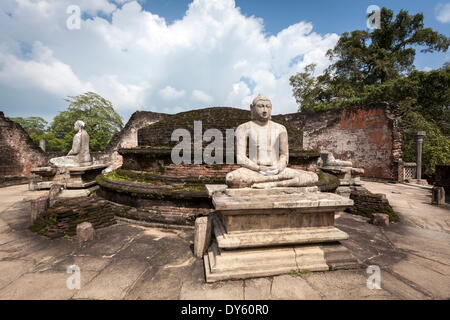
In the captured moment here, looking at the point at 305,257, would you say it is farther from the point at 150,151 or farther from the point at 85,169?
the point at 85,169

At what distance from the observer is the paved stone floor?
1931 millimetres

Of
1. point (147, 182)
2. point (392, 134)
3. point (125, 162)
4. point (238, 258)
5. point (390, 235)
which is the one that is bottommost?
point (390, 235)

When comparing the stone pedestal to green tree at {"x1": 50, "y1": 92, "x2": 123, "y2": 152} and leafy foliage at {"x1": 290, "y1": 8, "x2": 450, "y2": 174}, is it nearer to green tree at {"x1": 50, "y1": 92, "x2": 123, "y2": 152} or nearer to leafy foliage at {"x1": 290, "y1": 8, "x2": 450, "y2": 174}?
leafy foliage at {"x1": 290, "y1": 8, "x2": 450, "y2": 174}

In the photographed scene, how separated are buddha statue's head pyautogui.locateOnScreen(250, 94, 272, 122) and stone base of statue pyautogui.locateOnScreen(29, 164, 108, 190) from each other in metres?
5.33

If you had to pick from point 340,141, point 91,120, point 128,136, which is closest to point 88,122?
point 91,120

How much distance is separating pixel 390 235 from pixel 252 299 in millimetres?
3141

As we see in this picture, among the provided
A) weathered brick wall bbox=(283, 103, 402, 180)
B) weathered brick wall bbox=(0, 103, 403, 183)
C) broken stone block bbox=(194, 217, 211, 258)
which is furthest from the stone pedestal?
broken stone block bbox=(194, 217, 211, 258)

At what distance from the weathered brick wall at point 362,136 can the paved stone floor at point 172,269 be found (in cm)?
850

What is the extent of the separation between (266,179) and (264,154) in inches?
16.6

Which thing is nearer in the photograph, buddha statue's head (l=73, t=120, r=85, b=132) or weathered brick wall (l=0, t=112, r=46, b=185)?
buddha statue's head (l=73, t=120, r=85, b=132)

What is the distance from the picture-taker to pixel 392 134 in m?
10.5

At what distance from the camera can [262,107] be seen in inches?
111

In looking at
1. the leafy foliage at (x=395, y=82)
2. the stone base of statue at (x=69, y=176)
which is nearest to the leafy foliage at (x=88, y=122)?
the stone base of statue at (x=69, y=176)
